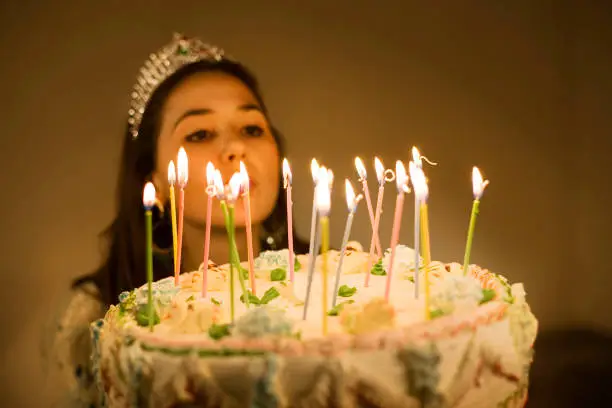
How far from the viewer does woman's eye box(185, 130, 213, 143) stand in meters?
2.27

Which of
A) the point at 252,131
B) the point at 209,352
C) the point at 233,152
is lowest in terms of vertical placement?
the point at 209,352

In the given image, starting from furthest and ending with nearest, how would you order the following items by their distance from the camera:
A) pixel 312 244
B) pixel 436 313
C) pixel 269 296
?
pixel 312 244, pixel 269 296, pixel 436 313

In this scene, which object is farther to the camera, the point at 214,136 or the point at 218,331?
the point at 214,136

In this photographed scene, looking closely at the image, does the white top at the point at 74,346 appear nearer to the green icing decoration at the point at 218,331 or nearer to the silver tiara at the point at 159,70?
the silver tiara at the point at 159,70

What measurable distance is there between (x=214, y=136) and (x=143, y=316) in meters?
1.04

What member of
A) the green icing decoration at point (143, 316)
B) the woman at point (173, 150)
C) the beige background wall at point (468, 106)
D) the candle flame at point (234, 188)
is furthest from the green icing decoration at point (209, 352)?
the beige background wall at point (468, 106)

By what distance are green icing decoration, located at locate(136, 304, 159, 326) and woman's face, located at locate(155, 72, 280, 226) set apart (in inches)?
35.8

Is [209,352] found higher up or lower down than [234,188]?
lower down

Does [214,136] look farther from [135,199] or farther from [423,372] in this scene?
[423,372]

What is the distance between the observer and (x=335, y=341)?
113 centimetres

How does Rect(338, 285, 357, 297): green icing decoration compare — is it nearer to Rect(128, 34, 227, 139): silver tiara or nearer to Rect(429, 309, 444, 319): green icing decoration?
Rect(429, 309, 444, 319): green icing decoration

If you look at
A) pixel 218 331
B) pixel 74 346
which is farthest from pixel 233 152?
pixel 218 331

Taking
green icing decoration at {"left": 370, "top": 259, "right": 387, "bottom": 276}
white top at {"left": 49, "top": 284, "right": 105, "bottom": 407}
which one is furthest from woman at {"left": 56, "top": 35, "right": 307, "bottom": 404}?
green icing decoration at {"left": 370, "top": 259, "right": 387, "bottom": 276}

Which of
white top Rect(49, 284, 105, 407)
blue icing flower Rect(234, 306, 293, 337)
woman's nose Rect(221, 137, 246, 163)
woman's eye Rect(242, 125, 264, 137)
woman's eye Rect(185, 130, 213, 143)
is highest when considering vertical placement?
woman's eye Rect(242, 125, 264, 137)
